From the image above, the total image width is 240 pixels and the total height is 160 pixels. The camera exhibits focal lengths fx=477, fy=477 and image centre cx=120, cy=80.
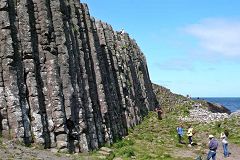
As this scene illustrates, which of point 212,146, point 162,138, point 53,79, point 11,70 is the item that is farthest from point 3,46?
point 162,138

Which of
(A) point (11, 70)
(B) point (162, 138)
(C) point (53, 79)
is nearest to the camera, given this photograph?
(A) point (11, 70)

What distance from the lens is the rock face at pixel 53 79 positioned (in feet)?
108

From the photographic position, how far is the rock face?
3291 cm

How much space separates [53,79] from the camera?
3594 centimetres

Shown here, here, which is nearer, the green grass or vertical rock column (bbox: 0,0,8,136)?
vertical rock column (bbox: 0,0,8,136)

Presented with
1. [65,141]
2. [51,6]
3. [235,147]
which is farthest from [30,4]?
[235,147]

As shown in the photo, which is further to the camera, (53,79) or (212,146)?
(212,146)

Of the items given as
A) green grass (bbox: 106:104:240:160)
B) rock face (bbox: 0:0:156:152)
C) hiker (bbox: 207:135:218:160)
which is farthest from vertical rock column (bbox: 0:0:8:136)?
hiker (bbox: 207:135:218:160)

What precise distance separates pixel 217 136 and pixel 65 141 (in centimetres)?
2603

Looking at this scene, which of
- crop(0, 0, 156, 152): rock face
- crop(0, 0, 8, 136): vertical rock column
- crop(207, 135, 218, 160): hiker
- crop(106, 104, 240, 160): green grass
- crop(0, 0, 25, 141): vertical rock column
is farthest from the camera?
crop(106, 104, 240, 160): green grass

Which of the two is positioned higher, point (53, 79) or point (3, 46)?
point (3, 46)

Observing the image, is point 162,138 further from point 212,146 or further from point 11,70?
point 11,70

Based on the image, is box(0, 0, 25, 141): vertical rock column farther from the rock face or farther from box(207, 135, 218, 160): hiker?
box(207, 135, 218, 160): hiker

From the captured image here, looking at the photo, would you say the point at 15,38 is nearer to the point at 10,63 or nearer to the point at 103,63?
the point at 10,63
